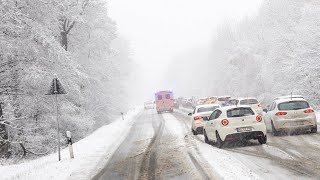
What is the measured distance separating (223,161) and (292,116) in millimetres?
6460

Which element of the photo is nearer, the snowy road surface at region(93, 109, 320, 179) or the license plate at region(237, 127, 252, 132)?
the snowy road surface at region(93, 109, 320, 179)

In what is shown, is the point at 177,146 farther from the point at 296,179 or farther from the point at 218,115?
the point at 296,179

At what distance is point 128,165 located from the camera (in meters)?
12.6

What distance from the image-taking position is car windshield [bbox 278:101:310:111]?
17281 mm

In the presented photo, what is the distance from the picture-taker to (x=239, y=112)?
15.4 meters

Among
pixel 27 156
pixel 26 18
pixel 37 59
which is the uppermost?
pixel 26 18

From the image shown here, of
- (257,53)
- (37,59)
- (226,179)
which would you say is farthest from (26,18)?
(257,53)

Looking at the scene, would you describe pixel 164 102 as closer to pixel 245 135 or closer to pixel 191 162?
Result: pixel 245 135

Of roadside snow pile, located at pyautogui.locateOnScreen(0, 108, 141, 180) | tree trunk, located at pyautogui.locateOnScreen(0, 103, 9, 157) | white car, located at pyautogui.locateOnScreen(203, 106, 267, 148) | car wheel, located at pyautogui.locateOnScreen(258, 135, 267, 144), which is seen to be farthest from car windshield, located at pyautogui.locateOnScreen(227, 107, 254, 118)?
tree trunk, located at pyautogui.locateOnScreen(0, 103, 9, 157)

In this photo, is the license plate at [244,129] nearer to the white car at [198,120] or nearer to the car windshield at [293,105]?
the car windshield at [293,105]

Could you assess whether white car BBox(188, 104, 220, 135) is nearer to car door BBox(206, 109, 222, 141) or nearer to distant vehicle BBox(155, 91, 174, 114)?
car door BBox(206, 109, 222, 141)

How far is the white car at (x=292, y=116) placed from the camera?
17.0 m

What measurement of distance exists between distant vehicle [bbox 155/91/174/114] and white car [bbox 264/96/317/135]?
33.2 m

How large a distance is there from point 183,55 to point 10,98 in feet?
523
